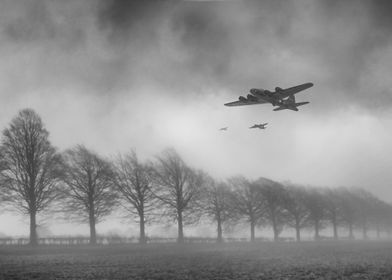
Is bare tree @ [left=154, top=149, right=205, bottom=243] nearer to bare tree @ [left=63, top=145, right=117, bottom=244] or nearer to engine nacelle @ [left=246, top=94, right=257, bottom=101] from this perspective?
bare tree @ [left=63, top=145, right=117, bottom=244]

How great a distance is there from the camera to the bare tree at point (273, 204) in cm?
7300

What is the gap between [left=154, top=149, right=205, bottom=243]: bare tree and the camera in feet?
175

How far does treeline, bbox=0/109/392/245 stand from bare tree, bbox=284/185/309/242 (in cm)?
21

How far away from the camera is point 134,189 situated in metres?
50.2

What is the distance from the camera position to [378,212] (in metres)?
115

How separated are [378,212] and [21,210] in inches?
4186

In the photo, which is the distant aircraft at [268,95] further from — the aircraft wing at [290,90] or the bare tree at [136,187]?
the bare tree at [136,187]

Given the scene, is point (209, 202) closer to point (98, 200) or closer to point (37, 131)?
point (98, 200)

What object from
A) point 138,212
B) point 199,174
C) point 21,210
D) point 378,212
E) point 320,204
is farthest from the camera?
point 378,212

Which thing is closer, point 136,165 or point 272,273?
point 272,273

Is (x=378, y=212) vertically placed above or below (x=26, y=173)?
below

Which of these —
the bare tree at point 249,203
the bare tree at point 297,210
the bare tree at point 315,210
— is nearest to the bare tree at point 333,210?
the bare tree at point 315,210

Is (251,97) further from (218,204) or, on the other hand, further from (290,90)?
(218,204)

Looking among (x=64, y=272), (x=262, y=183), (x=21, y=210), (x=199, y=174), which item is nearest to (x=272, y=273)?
(x=64, y=272)
